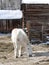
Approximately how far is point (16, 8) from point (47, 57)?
26.0ft

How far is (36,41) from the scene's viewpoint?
14039 mm

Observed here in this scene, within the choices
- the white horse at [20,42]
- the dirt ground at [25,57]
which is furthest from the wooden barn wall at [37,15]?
the white horse at [20,42]

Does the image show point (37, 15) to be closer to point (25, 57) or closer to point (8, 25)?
point (8, 25)

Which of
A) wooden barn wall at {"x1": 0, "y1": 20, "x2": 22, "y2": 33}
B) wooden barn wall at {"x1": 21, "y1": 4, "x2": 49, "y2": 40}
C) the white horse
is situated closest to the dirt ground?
the white horse

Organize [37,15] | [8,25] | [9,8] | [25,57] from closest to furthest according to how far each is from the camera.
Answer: [25,57], [37,15], [8,25], [9,8]

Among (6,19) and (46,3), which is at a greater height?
(46,3)

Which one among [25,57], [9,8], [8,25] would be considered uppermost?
[9,8]

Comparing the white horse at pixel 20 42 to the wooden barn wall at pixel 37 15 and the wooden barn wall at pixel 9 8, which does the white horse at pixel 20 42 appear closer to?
the wooden barn wall at pixel 37 15

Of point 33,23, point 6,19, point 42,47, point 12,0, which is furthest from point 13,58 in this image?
point 12,0

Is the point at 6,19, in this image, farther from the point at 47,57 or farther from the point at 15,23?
the point at 47,57

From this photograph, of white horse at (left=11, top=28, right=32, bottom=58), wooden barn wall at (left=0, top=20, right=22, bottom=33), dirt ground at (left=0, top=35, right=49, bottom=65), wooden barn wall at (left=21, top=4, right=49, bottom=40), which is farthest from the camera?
wooden barn wall at (left=0, top=20, right=22, bottom=33)

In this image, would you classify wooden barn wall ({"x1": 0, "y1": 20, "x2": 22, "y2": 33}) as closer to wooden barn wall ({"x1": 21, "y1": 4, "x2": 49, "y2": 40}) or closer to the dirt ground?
wooden barn wall ({"x1": 21, "y1": 4, "x2": 49, "y2": 40})

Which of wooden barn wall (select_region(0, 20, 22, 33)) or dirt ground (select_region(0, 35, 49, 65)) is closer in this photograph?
dirt ground (select_region(0, 35, 49, 65))

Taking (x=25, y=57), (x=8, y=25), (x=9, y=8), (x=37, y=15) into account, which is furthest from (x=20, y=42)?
(x=9, y=8)
